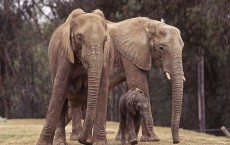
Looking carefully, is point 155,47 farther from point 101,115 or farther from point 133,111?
point 101,115

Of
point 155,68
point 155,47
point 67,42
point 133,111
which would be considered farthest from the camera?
point 155,68

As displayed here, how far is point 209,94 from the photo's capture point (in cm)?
3566

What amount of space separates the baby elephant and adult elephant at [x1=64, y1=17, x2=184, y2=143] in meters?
0.65

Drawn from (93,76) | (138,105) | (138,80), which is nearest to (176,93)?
(138,105)

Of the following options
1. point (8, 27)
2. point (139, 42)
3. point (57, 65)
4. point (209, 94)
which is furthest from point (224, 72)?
point (57, 65)

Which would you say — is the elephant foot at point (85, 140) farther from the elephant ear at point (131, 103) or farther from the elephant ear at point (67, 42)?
the elephant ear at point (67, 42)

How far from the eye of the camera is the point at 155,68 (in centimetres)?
2622

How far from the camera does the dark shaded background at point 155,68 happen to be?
24.0 m

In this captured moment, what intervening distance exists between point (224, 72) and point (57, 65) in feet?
81.0

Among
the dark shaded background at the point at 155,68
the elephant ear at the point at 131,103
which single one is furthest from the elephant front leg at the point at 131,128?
the dark shaded background at the point at 155,68

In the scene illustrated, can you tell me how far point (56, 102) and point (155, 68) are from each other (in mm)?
16605

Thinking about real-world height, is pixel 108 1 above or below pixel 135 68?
above

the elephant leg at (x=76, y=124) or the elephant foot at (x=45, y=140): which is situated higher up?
the elephant leg at (x=76, y=124)

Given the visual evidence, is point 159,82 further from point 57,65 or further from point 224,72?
point 57,65
